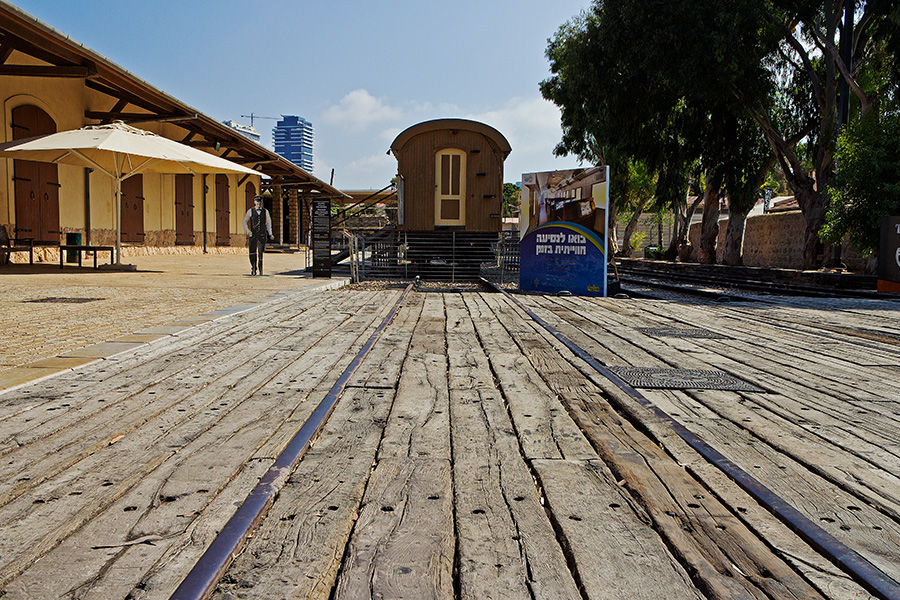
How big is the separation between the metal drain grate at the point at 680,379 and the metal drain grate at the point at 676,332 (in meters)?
1.92

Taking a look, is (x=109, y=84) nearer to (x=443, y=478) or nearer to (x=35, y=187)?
(x=35, y=187)

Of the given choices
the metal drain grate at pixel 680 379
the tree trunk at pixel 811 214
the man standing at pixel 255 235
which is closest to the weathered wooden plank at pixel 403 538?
the metal drain grate at pixel 680 379

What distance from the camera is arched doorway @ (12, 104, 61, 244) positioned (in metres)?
15.2

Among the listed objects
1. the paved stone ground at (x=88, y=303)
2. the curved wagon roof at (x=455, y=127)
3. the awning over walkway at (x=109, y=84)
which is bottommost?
the paved stone ground at (x=88, y=303)

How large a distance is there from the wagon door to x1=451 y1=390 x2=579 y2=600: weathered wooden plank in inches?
623

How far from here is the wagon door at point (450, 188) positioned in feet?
60.2

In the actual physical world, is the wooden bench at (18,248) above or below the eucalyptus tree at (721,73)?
below

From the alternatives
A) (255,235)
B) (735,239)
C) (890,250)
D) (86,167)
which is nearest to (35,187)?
(86,167)

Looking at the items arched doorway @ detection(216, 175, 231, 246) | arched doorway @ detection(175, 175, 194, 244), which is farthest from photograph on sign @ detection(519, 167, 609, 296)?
arched doorway @ detection(216, 175, 231, 246)

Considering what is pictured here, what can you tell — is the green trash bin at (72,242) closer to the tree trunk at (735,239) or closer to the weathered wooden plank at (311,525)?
the weathered wooden plank at (311,525)

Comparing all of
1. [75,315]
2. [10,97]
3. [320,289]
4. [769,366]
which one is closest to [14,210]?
[10,97]

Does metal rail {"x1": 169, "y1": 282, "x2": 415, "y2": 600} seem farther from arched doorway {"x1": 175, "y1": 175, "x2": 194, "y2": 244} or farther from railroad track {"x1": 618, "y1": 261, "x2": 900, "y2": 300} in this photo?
arched doorway {"x1": 175, "y1": 175, "x2": 194, "y2": 244}

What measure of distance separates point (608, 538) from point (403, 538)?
607mm

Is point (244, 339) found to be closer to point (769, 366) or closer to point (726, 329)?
point (769, 366)
